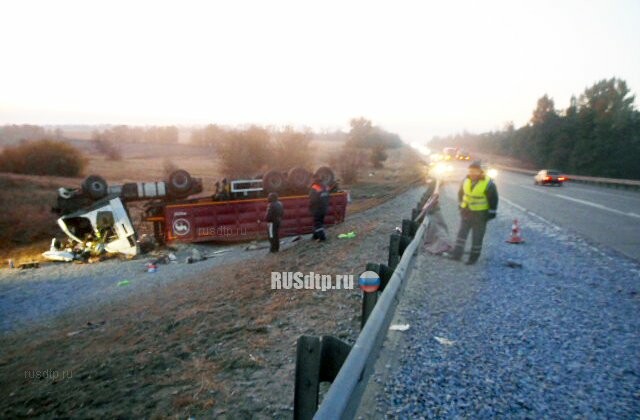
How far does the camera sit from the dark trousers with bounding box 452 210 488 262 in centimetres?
675

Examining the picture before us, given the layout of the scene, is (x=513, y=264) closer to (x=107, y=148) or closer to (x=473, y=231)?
(x=473, y=231)

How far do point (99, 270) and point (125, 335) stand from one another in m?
7.44

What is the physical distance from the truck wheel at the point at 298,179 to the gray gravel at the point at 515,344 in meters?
9.05

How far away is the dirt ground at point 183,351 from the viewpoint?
355cm

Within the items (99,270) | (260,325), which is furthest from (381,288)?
(99,270)

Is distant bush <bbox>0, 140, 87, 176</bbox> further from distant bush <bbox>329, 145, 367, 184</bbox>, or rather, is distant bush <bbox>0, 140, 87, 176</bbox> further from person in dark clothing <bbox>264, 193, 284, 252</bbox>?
person in dark clothing <bbox>264, 193, 284, 252</bbox>

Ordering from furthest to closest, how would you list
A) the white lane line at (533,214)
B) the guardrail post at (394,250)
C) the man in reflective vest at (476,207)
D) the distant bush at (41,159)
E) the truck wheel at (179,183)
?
the distant bush at (41,159), the truck wheel at (179,183), the white lane line at (533,214), the man in reflective vest at (476,207), the guardrail post at (394,250)

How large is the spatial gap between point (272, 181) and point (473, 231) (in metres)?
8.90

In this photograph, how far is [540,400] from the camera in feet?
9.26

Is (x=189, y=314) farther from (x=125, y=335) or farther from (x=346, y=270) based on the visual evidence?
(x=346, y=270)

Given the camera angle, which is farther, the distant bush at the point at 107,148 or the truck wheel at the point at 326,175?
the distant bush at the point at 107,148

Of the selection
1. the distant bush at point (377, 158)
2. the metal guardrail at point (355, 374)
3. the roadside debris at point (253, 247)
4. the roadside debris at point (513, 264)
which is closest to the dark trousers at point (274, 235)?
the roadside debris at point (253, 247)

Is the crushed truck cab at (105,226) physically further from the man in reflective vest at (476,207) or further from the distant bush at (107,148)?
the distant bush at (107,148)

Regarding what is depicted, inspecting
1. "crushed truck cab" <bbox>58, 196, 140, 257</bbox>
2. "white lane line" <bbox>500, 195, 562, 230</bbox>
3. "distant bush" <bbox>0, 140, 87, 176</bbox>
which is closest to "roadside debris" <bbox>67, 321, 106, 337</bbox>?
"crushed truck cab" <bbox>58, 196, 140, 257</bbox>
